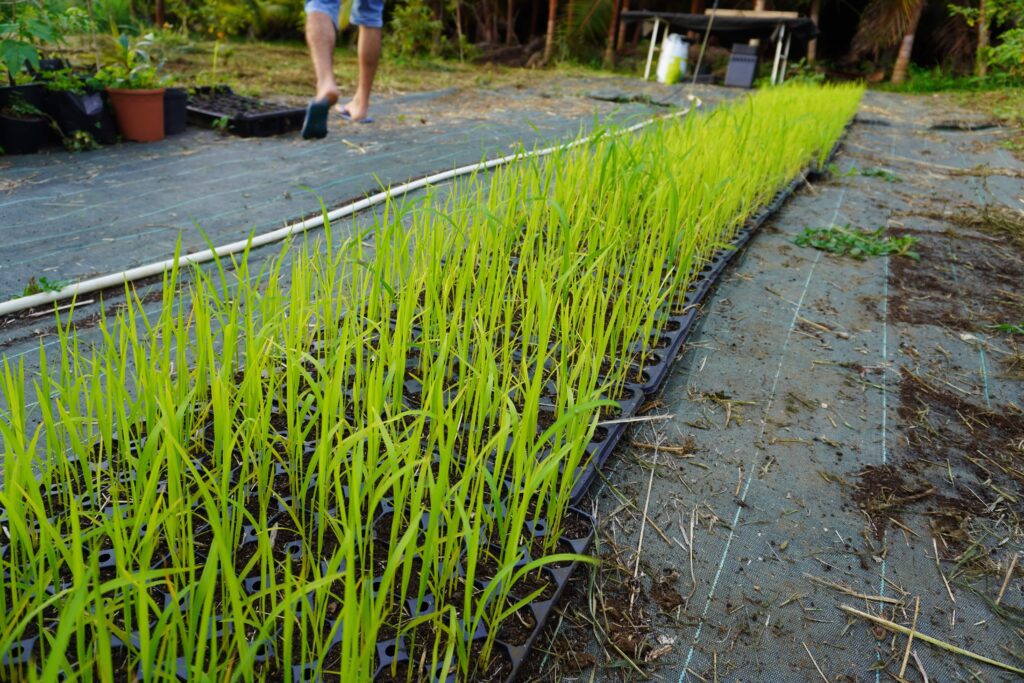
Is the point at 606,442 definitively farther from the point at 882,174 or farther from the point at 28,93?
the point at 882,174

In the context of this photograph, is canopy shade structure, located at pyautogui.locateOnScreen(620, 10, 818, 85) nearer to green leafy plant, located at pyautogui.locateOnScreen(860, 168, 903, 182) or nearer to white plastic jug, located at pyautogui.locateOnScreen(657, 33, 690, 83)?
white plastic jug, located at pyautogui.locateOnScreen(657, 33, 690, 83)

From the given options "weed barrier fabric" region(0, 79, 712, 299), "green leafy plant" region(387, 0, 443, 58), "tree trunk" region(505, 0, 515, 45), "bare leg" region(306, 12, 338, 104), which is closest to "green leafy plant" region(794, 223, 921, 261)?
"weed barrier fabric" region(0, 79, 712, 299)

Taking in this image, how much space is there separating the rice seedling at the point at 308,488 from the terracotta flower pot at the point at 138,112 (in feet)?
6.06

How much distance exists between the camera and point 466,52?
9445 millimetres

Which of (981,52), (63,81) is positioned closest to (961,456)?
(63,81)

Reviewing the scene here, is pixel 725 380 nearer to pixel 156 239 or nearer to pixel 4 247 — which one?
pixel 156 239

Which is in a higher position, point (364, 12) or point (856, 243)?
point (364, 12)

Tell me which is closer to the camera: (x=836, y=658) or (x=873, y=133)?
(x=836, y=658)

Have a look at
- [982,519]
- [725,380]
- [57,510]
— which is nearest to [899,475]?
[982,519]

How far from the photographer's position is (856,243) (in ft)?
8.61

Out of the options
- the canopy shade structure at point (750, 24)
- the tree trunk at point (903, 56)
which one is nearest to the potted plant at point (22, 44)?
the canopy shade structure at point (750, 24)

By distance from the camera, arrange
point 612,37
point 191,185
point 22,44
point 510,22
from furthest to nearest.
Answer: point 510,22 → point 612,37 → point 191,185 → point 22,44

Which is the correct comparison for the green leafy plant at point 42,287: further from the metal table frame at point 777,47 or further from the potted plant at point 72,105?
the metal table frame at point 777,47

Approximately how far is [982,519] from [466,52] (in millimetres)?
9250
